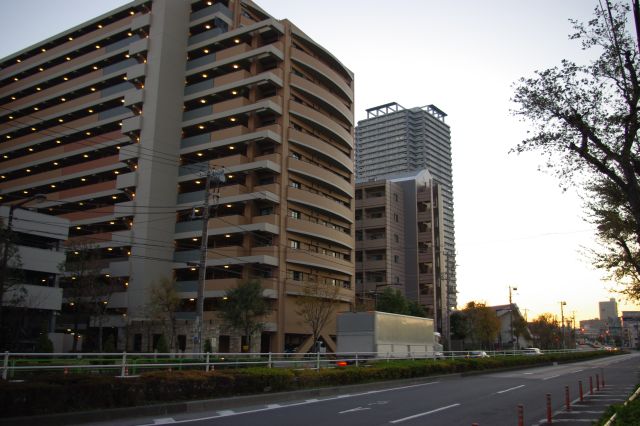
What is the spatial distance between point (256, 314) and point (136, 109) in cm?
2914

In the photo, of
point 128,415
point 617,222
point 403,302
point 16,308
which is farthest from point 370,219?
point 128,415

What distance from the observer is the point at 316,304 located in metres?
51.2

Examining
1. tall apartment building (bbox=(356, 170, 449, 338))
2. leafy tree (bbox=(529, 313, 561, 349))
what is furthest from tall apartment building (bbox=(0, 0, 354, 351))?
leafy tree (bbox=(529, 313, 561, 349))

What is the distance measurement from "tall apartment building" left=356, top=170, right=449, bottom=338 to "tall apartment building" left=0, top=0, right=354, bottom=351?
52.9 feet

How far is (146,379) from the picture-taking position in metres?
14.2

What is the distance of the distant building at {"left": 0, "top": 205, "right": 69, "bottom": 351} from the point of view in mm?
40188

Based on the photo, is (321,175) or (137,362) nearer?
(137,362)

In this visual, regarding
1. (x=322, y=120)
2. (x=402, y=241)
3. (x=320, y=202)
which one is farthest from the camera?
(x=402, y=241)

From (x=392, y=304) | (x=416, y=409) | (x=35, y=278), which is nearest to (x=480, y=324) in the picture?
(x=392, y=304)

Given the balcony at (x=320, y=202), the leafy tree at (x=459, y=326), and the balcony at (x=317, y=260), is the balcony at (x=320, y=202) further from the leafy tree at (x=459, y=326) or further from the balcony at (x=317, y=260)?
the leafy tree at (x=459, y=326)

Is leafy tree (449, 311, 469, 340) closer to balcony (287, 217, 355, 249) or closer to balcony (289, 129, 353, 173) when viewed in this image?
balcony (287, 217, 355, 249)

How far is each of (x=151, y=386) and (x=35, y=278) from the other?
38.6 metres

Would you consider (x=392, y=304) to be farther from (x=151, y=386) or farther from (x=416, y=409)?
(x=151, y=386)

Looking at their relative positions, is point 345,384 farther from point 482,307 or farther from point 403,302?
point 482,307
